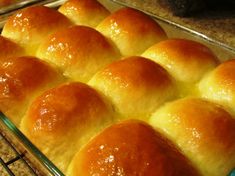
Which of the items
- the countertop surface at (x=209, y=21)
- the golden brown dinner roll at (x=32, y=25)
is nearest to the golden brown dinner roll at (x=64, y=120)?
the golden brown dinner roll at (x=32, y=25)

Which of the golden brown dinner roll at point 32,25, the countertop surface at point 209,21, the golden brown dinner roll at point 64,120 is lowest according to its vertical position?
the countertop surface at point 209,21

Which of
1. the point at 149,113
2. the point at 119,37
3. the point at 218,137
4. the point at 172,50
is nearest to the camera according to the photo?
the point at 218,137

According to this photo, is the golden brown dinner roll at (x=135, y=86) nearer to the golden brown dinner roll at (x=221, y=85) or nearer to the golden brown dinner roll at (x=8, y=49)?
the golden brown dinner roll at (x=221, y=85)

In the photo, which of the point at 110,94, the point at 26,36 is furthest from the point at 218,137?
the point at 26,36

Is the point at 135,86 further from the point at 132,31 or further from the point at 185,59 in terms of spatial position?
the point at 132,31

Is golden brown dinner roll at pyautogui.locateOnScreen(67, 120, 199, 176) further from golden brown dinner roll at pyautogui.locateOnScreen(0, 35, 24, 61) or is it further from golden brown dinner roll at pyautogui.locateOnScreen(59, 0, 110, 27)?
golden brown dinner roll at pyautogui.locateOnScreen(59, 0, 110, 27)

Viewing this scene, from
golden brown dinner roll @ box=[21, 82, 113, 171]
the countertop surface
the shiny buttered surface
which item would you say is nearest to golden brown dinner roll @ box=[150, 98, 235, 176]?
the shiny buttered surface

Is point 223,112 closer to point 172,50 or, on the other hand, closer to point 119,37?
point 172,50
